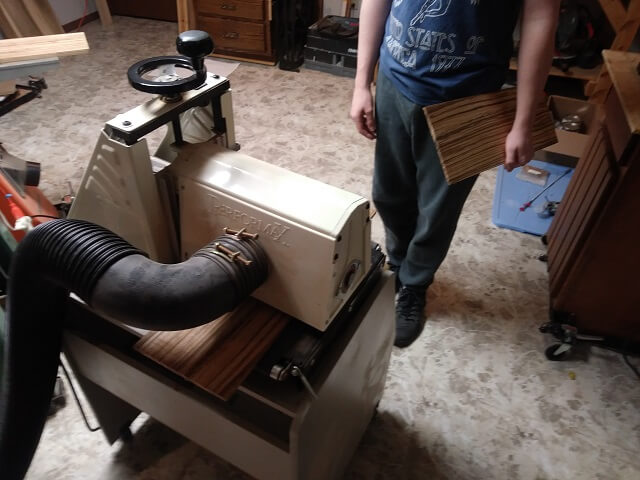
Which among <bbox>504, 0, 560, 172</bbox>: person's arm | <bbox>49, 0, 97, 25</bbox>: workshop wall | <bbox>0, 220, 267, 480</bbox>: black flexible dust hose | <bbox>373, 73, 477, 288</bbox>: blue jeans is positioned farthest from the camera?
<bbox>49, 0, 97, 25</bbox>: workshop wall

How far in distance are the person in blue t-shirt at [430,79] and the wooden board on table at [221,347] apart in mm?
662

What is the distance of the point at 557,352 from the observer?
5.24ft

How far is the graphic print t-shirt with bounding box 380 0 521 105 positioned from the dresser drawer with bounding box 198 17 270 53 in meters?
2.14

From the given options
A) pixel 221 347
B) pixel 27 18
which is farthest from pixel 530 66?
pixel 27 18

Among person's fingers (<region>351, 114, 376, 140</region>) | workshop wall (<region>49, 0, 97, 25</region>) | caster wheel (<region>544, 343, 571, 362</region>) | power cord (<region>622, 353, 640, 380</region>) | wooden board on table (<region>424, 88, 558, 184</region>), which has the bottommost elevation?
power cord (<region>622, 353, 640, 380</region>)

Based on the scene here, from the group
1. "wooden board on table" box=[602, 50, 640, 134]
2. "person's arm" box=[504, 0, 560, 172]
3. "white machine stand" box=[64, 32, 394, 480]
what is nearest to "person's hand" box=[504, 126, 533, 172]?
"person's arm" box=[504, 0, 560, 172]

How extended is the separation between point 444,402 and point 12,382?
1182mm

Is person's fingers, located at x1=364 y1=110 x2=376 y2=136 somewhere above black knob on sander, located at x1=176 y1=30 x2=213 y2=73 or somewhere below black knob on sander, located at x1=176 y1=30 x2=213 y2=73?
below

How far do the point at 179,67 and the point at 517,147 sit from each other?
31.2 inches

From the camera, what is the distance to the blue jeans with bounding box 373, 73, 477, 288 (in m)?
1.25

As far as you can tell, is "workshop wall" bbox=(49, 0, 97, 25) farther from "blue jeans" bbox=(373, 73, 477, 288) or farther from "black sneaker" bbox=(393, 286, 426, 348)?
"black sneaker" bbox=(393, 286, 426, 348)

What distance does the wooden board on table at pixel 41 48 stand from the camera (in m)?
1.32

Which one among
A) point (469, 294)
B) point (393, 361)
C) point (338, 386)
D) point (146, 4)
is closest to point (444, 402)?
point (393, 361)

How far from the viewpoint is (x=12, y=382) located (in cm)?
90
